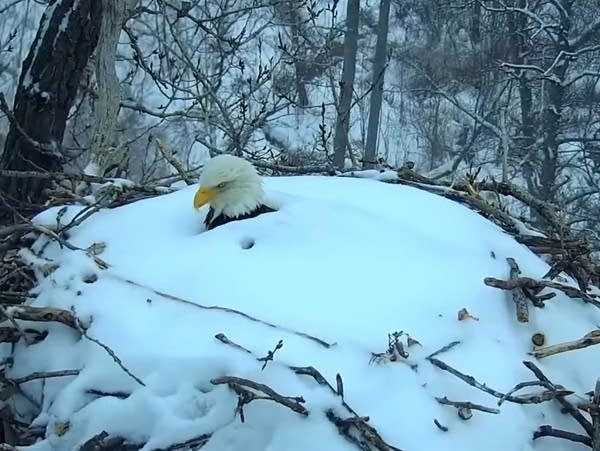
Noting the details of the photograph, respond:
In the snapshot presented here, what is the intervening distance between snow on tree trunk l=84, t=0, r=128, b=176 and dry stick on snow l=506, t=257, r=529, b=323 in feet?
8.49

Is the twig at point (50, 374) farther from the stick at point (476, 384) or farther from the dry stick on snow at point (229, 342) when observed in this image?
the stick at point (476, 384)

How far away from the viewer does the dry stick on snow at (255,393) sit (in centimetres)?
154

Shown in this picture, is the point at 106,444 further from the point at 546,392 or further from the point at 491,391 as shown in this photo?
the point at 546,392

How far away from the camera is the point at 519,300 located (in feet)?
6.36

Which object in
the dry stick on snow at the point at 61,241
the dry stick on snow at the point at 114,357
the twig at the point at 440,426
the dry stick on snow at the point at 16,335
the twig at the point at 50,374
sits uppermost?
the dry stick on snow at the point at 61,241

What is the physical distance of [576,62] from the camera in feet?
35.5

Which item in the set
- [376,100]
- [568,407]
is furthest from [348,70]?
[568,407]

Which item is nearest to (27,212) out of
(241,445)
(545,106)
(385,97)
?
(241,445)

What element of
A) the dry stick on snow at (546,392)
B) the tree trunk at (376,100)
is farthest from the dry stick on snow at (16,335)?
the tree trunk at (376,100)

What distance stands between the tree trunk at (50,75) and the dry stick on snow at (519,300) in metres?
2.58

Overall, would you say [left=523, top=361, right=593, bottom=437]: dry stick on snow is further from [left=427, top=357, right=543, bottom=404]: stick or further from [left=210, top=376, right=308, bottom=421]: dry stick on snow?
[left=210, top=376, right=308, bottom=421]: dry stick on snow

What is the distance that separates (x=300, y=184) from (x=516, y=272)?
0.82 meters

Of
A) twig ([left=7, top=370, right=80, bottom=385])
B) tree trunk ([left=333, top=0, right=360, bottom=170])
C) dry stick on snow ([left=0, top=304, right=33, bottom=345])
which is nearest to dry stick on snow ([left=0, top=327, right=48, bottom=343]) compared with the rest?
dry stick on snow ([left=0, top=304, right=33, bottom=345])

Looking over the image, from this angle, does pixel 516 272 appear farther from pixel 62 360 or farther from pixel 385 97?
pixel 385 97
